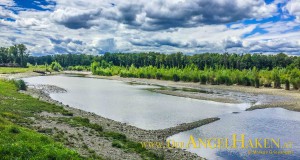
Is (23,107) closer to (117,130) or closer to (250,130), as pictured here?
(117,130)

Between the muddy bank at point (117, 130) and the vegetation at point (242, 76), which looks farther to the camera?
the vegetation at point (242, 76)

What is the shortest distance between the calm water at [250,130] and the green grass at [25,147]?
15.6 m

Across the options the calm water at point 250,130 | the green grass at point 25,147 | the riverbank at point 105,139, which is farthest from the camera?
the calm water at point 250,130

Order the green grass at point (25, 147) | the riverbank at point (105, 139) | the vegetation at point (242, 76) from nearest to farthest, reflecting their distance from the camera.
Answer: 1. the green grass at point (25, 147)
2. the riverbank at point (105, 139)
3. the vegetation at point (242, 76)

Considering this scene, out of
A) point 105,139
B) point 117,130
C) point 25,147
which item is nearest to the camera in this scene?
point 25,147

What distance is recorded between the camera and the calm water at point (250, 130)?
28.8m

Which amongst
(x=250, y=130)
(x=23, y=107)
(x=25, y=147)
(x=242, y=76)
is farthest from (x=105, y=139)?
(x=242, y=76)

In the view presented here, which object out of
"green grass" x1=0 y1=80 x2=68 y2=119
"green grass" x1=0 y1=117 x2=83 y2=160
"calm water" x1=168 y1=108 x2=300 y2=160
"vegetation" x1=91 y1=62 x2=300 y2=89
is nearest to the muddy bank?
"calm water" x1=168 y1=108 x2=300 y2=160

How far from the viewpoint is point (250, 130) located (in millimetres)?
40156

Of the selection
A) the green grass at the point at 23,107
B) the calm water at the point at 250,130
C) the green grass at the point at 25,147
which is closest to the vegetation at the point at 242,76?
the calm water at the point at 250,130

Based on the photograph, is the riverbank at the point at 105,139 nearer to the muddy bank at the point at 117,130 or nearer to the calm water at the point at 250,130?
the muddy bank at the point at 117,130

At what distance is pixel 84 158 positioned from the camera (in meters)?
19.2

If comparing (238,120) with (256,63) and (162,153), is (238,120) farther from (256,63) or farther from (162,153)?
(256,63)

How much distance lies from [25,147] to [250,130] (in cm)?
3225
